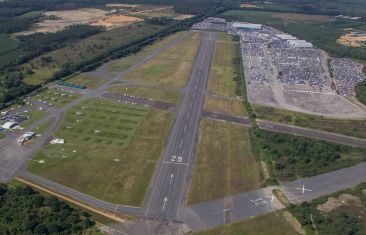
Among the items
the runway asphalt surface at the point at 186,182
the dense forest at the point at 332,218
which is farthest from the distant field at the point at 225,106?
the dense forest at the point at 332,218

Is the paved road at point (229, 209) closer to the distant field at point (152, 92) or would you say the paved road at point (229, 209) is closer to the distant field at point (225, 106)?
the distant field at point (225, 106)

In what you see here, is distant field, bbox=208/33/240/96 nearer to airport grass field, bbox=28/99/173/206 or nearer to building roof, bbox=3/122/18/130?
airport grass field, bbox=28/99/173/206

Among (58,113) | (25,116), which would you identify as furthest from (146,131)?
(25,116)

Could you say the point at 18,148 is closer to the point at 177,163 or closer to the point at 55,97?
the point at 55,97

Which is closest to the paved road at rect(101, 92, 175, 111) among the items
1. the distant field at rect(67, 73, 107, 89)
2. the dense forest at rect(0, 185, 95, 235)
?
the distant field at rect(67, 73, 107, 89)

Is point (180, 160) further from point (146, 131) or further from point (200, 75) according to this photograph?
point (200, 75)

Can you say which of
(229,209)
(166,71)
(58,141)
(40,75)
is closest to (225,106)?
(166,71)
